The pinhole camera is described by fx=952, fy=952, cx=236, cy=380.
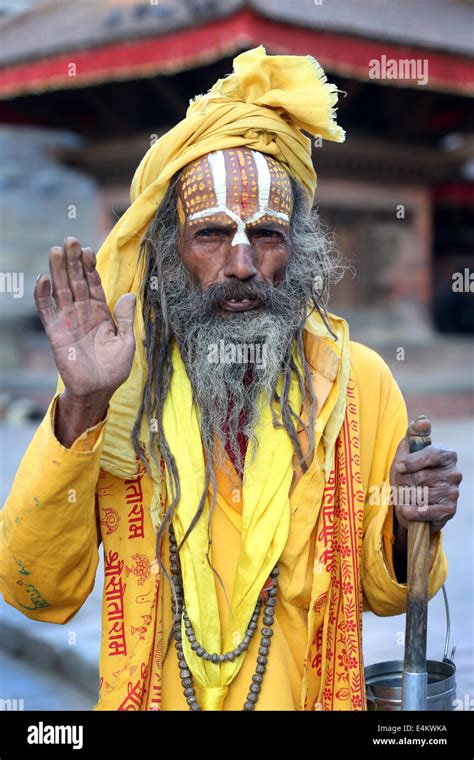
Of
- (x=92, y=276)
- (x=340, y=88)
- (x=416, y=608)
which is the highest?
(x=340, y=88)

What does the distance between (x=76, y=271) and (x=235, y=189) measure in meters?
0.45

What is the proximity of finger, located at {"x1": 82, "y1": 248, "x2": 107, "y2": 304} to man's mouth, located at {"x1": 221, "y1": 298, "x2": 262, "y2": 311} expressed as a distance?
313 millimetres

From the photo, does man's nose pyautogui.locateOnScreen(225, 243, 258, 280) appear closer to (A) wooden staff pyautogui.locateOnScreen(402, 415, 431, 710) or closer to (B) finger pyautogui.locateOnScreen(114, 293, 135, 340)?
(B) finger pyautogui.locateOnScreen(114, 293, 135, 340)

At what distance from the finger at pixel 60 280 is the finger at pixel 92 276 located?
40 mm

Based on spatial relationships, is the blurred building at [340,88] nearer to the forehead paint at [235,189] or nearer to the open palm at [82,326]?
the forehead paint at [235,189]

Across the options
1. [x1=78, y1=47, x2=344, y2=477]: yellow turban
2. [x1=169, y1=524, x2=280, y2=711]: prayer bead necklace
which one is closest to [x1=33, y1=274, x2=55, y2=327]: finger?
[x1=78, y1=47, x2=344, y2=477]: yellow turban

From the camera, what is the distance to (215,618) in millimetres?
1946

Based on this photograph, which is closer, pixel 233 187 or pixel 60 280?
pixel 60 280

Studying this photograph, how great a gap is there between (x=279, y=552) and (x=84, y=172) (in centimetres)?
1152

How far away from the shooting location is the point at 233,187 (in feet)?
6.90

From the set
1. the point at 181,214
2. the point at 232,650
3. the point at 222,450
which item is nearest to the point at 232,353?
the point at 222,450

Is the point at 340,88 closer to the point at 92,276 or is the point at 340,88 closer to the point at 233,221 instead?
the point at 233,221
